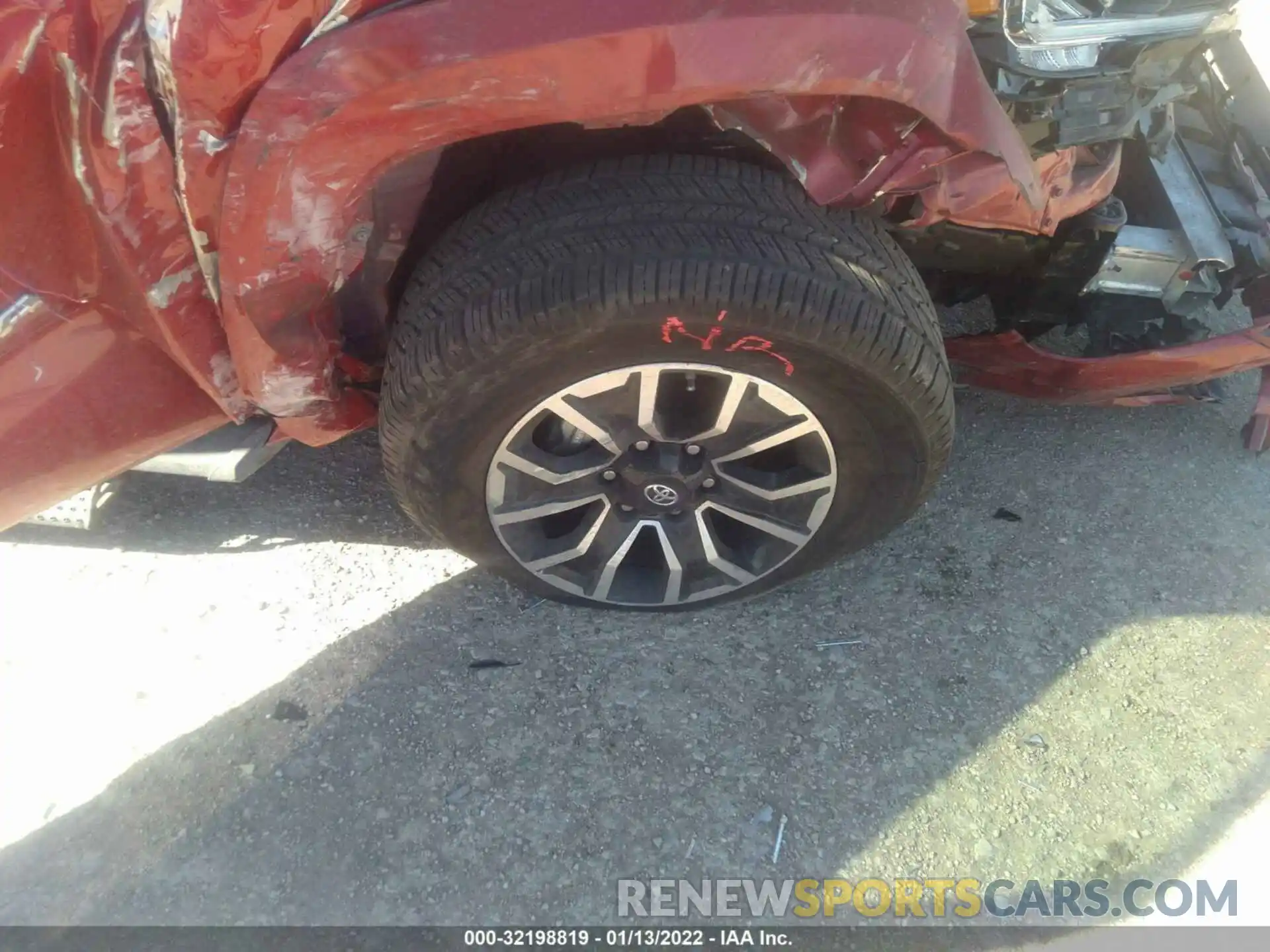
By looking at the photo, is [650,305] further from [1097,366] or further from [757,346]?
[1097,366]

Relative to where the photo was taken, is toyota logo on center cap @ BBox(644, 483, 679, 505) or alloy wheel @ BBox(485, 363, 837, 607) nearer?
alloy wheel @ BBox(485, 363, 837, 607)

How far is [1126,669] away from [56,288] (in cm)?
265

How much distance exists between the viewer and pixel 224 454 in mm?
2055

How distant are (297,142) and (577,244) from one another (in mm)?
530

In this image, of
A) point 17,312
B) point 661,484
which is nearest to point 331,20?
point 17,312

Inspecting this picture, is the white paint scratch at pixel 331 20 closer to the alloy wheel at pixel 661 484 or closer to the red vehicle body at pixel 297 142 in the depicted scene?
the red vehicle body at pixel 297 142

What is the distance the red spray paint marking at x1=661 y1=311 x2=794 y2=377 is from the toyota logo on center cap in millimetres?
422

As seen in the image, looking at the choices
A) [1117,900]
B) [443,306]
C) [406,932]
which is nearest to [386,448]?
[443,306]

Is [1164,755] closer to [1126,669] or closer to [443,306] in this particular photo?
[1126,669]

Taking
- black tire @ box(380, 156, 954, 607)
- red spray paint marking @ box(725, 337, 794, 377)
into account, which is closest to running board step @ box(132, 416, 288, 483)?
black tire @ box(380, 156, 954, 607)

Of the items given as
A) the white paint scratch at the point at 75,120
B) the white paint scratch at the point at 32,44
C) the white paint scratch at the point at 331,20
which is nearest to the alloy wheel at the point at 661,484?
the white paint scratch at the point at 331,20

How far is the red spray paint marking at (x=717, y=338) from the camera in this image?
1.76 metres

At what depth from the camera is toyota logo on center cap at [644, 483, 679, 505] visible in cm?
212

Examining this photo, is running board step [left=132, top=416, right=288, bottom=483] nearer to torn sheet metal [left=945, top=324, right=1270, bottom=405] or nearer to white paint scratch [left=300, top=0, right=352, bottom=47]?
white paint scratch [left=300, top=0, right=352, bottom=47]
